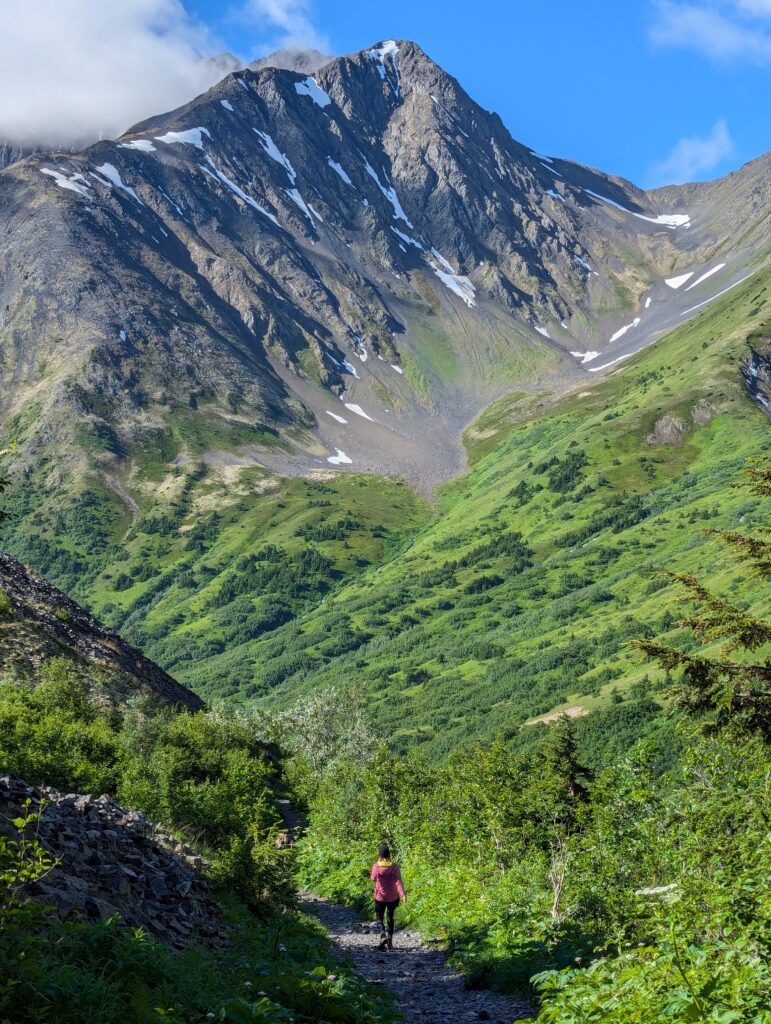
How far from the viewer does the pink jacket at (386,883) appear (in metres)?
27.0

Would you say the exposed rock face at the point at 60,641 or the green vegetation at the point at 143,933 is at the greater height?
the exposed rock face at the point at 60,641

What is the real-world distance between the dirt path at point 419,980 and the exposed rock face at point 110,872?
508 centimetres

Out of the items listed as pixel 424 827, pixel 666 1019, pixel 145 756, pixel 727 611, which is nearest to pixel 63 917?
pixel 666 1019

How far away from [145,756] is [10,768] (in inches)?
525

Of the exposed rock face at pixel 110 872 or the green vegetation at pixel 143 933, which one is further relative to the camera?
the exposed rock face at pixel 110 872

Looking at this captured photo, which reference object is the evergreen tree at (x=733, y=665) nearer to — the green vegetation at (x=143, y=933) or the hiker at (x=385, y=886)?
the hiker at (x=385, y=886)

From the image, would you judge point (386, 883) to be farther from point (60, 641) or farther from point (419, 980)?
point (60, 641)

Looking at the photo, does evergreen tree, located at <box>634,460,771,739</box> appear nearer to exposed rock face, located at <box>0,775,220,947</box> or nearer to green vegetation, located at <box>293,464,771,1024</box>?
green vegetation, located at <box>293,464,771,1024</box>

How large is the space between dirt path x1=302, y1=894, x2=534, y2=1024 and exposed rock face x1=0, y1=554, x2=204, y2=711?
30.8 m

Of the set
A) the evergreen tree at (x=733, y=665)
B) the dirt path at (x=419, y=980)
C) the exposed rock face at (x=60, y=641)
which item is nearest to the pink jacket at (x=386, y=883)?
the dirt path at (x=419, y=980)

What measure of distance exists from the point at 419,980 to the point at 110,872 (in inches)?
359

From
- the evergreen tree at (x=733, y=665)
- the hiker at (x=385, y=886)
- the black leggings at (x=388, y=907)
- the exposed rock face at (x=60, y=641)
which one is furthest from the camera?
the exposed rock face at (x=60, y=641)

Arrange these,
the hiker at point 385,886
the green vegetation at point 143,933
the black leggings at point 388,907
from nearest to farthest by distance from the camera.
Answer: the green vegetation at point 143,933 < the black leggings at point 388,907 < the hiker at point 385,886

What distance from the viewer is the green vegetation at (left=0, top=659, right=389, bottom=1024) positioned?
1198 centimetres
